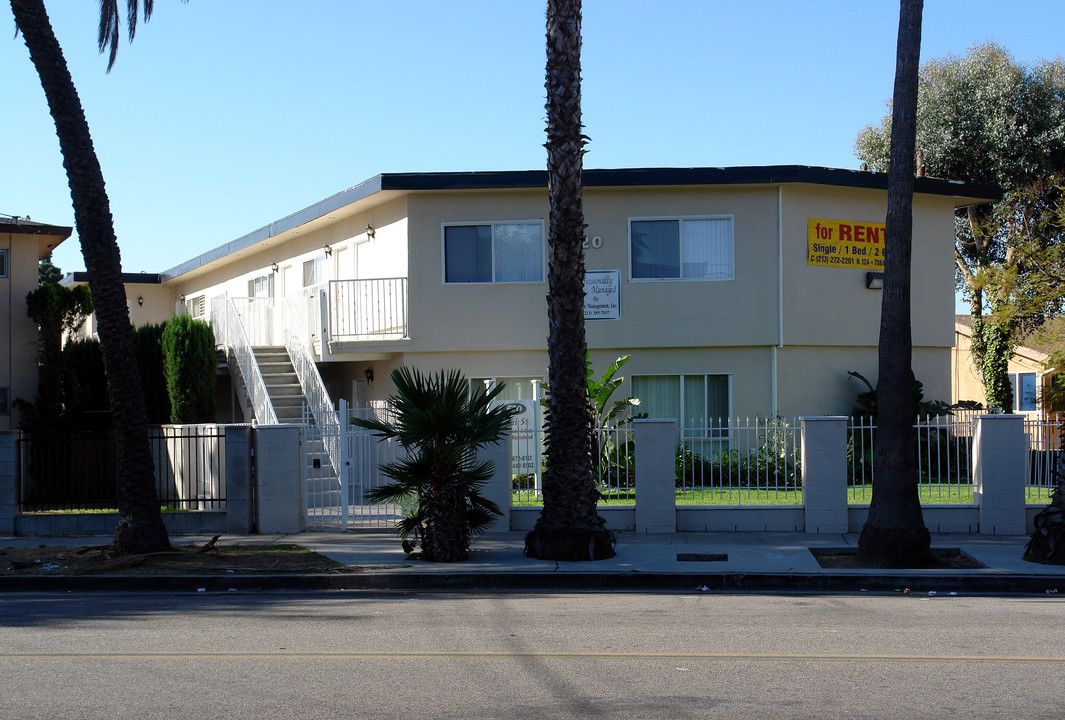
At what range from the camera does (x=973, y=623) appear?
887cm

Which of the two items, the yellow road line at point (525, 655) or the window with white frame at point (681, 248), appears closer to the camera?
the yellow road line at point (525, 655)

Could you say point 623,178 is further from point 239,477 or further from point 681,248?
point 239,477

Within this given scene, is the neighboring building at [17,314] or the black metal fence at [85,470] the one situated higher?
the neighboring building at [17,314]

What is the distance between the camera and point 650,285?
64.0 feet

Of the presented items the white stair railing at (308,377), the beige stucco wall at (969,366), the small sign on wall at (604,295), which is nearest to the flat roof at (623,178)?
the small sign on wall at (604,295)

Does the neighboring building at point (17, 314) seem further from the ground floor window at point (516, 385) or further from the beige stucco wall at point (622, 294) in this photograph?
the ground floor window at point (516, 385)

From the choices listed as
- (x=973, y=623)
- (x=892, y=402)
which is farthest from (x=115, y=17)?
(x=973, y=623)

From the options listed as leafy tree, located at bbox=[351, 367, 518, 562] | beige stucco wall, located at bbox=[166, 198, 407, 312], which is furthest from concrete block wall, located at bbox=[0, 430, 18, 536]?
beige stucco wall, located at bbox=[166, 198, 407, 312]

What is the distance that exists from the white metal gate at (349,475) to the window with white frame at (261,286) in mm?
10854

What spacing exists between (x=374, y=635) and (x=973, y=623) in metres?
5.38

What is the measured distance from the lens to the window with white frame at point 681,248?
19.5 meters

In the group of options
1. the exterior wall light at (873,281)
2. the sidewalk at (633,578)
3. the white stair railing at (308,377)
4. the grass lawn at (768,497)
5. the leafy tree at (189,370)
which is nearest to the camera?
the sidewalk at (633,578)

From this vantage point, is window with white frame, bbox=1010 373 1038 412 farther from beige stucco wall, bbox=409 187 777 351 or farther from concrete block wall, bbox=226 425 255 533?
concrete block wall, bbox=226 425 255 533

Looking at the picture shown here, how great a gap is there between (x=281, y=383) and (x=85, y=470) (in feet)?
16.7
